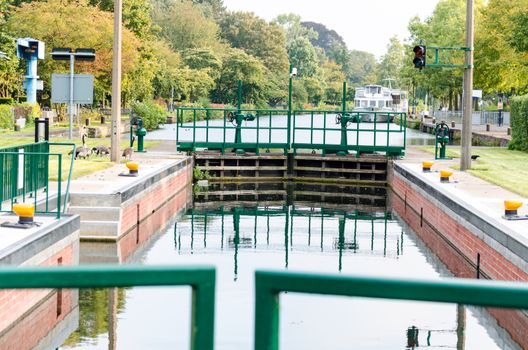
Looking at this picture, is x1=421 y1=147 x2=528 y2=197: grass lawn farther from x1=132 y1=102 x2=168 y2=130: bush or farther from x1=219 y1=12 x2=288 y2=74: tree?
x1=219 y1=12 x2=288 y2=74: tree

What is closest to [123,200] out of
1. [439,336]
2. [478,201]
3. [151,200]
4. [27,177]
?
[27,177]

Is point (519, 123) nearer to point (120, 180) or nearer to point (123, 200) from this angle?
point (120, 180)

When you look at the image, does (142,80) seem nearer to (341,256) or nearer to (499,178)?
(499,178)

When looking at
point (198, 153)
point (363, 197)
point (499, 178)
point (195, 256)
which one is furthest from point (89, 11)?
point (195, 256)

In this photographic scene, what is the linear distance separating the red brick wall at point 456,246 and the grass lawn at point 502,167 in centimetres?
180

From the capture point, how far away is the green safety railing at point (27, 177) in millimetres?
16672

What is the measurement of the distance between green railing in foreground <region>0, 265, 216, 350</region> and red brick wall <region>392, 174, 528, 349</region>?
10.8 metres

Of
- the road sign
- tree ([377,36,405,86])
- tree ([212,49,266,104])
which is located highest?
tree ([377,36,405,86])

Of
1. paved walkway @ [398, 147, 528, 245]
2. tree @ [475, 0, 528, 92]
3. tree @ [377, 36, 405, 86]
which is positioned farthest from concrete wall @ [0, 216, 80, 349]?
tree @ [377, 36, 405, 86]

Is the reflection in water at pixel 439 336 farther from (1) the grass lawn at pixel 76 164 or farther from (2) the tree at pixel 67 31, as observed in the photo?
(2) the tree at pixel 67 31

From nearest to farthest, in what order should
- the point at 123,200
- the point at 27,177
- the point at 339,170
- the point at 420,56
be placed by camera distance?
the point at 27,177 < the point at 123,200 < the point at 420,56 < the point at 339,170

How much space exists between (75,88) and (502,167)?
1255 centimetres

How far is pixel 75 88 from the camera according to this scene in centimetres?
2989

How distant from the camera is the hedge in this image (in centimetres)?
4053
